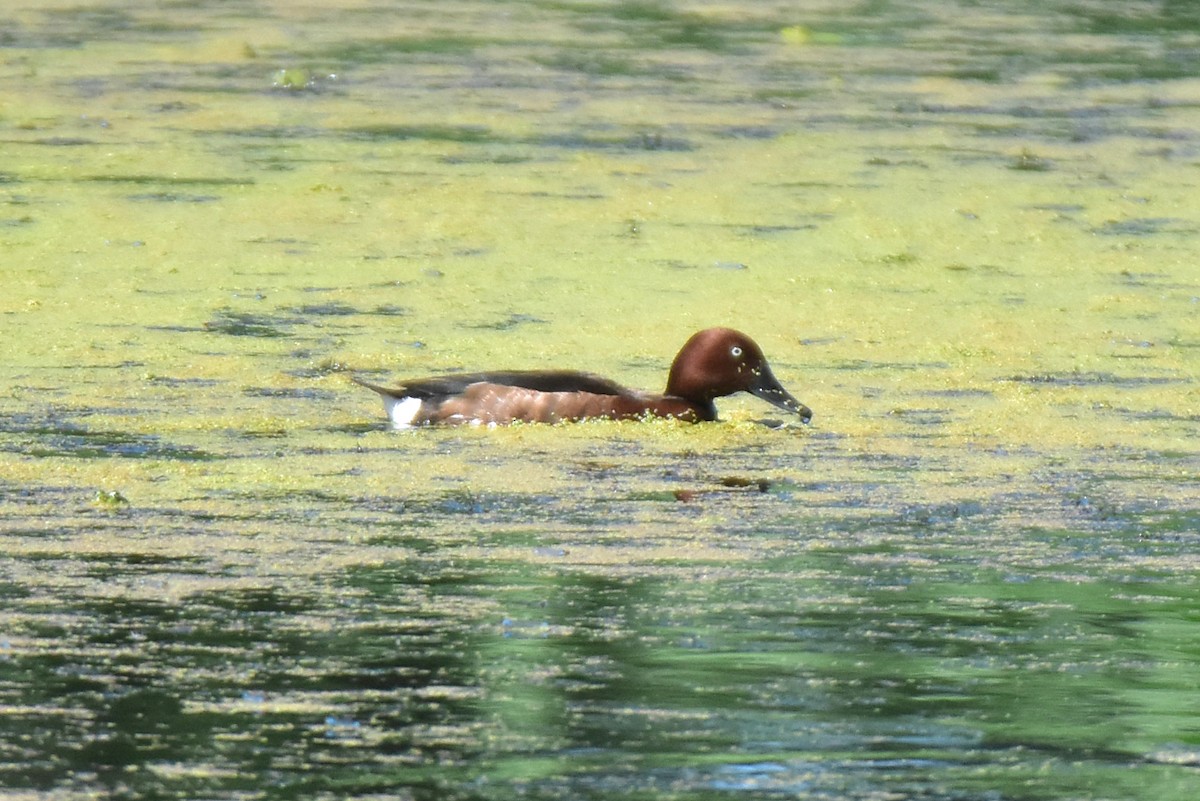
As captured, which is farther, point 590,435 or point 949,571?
point 590,435

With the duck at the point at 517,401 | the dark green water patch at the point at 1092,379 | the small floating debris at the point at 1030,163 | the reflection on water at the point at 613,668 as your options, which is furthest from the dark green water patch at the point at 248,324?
the small floating debris at the point at 1030,163

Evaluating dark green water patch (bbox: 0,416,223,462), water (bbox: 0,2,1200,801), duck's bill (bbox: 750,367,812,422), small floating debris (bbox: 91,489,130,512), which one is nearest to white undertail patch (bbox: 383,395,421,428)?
water (bbox: 0,2,1200,801)

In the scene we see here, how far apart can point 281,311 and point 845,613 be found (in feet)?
11.6

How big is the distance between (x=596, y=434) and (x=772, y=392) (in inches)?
21.0

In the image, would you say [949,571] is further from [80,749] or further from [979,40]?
[979,40]

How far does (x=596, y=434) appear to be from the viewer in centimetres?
579

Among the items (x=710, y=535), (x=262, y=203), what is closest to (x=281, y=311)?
(x=262, y=203)

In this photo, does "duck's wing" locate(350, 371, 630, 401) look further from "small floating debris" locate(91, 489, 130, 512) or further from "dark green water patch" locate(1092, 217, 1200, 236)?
"dark green water patch" locate(1092, 217, 1200, 236)

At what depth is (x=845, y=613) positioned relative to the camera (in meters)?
4.01

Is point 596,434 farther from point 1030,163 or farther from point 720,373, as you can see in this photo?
point 1030,163

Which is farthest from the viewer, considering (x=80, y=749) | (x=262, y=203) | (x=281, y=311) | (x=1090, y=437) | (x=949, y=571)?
(x=262, y=203)

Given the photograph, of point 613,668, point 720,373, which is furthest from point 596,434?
point 613,668

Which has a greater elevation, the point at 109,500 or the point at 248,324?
the point at 109,500

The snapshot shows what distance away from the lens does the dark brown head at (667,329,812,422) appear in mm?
6059
